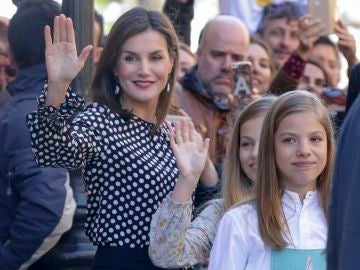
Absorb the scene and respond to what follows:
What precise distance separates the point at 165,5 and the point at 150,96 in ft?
10.4

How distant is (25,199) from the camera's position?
17.9 ft

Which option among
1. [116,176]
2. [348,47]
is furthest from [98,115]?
[348,47]

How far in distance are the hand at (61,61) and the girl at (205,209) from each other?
0.58 m

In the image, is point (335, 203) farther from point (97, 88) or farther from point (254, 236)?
point (97, 88)

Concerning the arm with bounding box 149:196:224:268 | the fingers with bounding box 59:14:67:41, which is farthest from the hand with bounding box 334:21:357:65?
the fingers with bounding box 59:14:67:41

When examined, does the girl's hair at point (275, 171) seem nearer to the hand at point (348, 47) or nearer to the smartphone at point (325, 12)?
the hand at point (348, 47)

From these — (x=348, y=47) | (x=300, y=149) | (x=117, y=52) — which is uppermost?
(x=117, y=52)

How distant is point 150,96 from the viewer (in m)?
4.77

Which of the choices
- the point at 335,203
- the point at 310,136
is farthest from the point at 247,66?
the point at 335,203

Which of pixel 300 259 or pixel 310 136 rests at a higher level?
pixel 310 136

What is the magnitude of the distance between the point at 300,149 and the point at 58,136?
918 millimetres

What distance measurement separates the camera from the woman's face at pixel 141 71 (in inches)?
187

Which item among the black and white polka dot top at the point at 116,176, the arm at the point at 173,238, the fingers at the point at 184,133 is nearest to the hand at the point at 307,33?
the black and white polka dot top at the point at 116,176

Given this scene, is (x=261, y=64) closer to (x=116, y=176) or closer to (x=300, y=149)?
(x=116, y=176)
